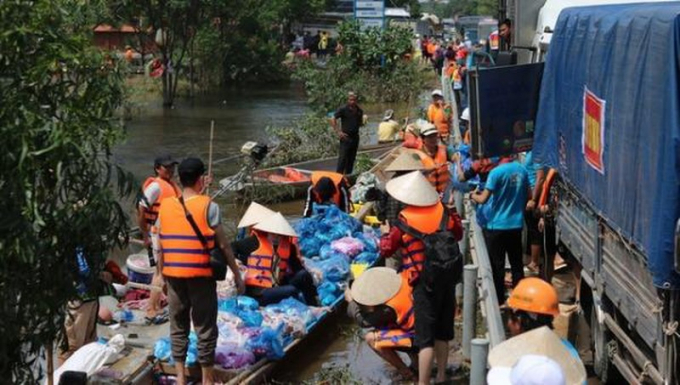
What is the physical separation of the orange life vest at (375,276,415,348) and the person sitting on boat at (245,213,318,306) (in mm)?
1897

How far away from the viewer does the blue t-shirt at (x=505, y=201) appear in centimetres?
940

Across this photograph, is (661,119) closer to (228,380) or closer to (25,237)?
(25,237)

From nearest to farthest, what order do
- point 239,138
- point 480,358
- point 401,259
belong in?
point 480,358 < point 401,259 < point 239,138

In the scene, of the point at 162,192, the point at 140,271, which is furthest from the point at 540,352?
the point at 140,271

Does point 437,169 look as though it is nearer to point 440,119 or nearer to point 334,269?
point 334,269

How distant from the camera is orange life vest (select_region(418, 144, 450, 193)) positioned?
412 inches

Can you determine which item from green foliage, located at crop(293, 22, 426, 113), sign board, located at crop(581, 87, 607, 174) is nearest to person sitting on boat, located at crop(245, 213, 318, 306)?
sign board, located at crop(581, 87, 607, 174)

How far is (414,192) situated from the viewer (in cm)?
756

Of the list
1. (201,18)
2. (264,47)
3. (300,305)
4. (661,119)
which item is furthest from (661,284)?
(264,47)

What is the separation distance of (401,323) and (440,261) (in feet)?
2.49

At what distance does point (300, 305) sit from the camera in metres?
9.37

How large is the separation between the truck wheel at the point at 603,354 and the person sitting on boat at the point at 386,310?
1.42m

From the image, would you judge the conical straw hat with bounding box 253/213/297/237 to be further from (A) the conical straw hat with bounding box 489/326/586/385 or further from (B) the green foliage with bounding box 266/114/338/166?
(B) the green foliage with bounding box 266/114/338/166

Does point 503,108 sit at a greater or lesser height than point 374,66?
greater
